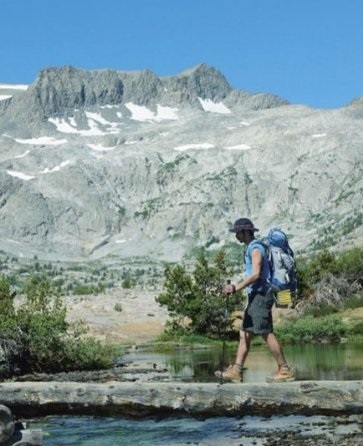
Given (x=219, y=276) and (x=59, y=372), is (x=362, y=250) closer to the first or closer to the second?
(x=219, y=276)

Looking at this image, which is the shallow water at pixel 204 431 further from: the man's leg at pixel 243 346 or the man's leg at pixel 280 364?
the man's leg at pixel 243 346

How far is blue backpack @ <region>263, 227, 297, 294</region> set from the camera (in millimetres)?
12406

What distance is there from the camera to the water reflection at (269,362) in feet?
65.9

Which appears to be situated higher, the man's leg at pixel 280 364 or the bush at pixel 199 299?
the bush at pixel 199 299

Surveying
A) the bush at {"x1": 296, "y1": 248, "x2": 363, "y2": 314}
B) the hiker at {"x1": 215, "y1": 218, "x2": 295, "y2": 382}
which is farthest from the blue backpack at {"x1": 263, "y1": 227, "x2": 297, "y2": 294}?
the bush at {"x1": 296, "y1": 248, "x2": 363, "y2": 314}

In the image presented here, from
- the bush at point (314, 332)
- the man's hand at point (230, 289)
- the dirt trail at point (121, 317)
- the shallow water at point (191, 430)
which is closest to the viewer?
the shallow water at point (191, 430)

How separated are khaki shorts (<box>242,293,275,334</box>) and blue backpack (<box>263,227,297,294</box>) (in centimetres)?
21

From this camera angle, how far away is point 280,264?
1244 centimetres

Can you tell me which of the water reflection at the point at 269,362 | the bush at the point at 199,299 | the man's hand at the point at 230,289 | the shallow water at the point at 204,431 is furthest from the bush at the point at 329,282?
the man's hand at the point at 230,289

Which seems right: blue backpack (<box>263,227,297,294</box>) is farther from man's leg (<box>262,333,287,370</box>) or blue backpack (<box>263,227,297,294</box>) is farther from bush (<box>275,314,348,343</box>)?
bush (<box>275,314,348,343</box>)

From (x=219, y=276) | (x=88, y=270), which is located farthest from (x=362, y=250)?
(x=88, y=270)

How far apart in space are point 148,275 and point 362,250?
125 meters

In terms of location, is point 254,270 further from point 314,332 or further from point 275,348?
point 314,332

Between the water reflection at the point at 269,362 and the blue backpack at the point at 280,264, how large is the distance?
610cm
